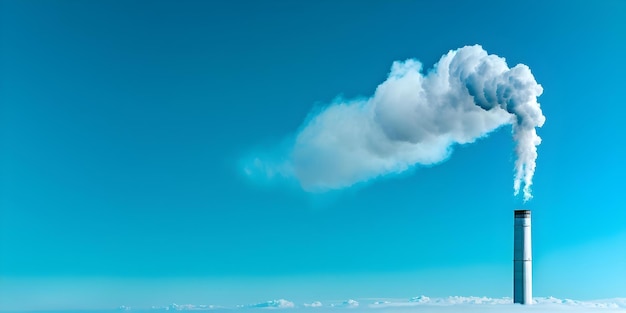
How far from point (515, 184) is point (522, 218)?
480 centimetres

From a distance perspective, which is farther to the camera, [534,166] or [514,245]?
[514,245]

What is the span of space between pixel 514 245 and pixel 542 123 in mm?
14864

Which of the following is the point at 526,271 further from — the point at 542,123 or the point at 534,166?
the point at 542,123

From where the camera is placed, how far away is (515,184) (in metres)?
41.9

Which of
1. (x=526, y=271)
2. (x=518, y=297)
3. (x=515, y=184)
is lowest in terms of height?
(x=518, y=297)

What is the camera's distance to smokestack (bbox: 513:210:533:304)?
43375 millimetres

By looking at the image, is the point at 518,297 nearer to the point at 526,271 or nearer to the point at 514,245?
the point at 526,271

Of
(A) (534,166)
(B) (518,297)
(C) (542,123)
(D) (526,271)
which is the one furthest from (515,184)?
(B) (518,297)

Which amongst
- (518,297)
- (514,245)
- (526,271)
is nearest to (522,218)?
(514,245)

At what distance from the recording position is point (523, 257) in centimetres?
4338

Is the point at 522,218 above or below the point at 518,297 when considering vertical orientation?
above

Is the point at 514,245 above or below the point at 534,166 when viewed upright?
below

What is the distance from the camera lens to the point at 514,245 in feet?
145

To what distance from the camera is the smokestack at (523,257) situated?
43375 millimetres
